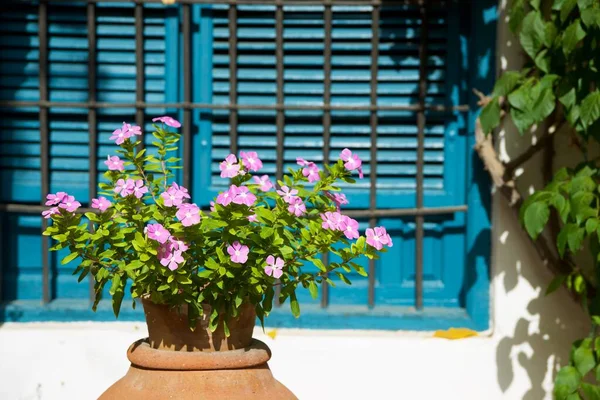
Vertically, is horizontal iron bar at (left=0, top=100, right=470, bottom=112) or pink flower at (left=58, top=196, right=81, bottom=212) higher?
horizontal iron bar at (left=0, top=100, right=470, bottom=112)

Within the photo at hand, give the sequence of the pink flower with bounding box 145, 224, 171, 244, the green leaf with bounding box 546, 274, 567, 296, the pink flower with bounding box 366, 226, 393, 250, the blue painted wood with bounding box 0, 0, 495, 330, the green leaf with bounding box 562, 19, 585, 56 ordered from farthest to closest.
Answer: the blue painted wood with bounding box 0, 0, 495, 330 < the green leaf with bounding box 546, 274, 567, 296 < the green leaf with bounding box 562, 19, 585, 56 < the pink flower with bounding box 366, 226, 393, 250 < the pink flower with bounding box 145, 224, 171, 244

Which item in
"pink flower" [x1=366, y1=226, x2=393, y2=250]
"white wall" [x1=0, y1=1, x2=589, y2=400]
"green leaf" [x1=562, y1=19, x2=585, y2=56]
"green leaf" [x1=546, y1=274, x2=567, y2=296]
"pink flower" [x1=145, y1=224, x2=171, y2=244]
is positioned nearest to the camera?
"pink flower" [x1=145, y1=224, x2=171, y2=244]

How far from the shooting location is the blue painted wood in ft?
12.0

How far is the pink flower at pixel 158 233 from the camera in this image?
208cm

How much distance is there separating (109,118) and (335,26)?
933mm

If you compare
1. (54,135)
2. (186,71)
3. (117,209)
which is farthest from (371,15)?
(117,209)

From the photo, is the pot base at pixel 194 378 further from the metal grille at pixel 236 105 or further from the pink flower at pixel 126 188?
the metal grille at pixel 236 105

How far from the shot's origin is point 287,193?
2193 millimetres

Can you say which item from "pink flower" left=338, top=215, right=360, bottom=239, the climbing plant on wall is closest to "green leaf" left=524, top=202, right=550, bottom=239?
the climbing plant on wall

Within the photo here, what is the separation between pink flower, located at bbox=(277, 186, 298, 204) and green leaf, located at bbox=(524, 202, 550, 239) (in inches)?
51.0

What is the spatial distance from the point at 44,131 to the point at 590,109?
1.98 m

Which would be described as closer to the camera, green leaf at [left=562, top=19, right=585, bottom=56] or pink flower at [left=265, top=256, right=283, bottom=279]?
pink flower at [left=265, top=256, right=283, bottom=279]

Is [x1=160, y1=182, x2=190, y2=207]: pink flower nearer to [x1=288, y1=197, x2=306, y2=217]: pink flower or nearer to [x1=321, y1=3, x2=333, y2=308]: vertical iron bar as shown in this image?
[x1=288, y1=197, x2=306, y2=217]: pink flower

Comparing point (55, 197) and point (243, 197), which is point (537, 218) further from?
point (55, 197)
